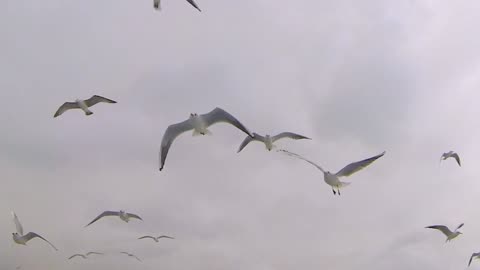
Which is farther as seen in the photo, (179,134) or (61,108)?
(61,108)

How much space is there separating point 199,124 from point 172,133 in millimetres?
1323

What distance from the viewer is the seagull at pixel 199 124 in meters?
23.3

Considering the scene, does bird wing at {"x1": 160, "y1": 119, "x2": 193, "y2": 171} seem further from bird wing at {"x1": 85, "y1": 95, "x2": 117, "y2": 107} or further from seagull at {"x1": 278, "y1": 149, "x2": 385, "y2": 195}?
bird wing at {"x1": 85, "y1": 95, "x2": 117, "y2": 107}

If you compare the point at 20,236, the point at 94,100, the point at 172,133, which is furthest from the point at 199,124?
the point at 20,236

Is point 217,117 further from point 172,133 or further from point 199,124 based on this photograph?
point 172,133

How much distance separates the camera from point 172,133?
2375 cm

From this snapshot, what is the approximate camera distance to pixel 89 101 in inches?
1244

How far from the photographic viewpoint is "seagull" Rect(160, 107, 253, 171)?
2330 centimetres

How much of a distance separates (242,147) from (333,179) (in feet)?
19.8

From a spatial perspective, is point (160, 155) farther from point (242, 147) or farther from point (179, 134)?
point (242, 147)

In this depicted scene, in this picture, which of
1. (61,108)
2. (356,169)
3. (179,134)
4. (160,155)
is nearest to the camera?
(160,155)

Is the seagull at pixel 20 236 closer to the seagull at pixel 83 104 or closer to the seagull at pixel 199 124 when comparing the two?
the seagull at pixel 83 104

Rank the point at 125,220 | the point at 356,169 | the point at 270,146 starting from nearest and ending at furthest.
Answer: the point at 356,169 → the point at 270,146 → the point at 125,220

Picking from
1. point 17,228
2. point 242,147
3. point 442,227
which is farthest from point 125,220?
point 442,227
